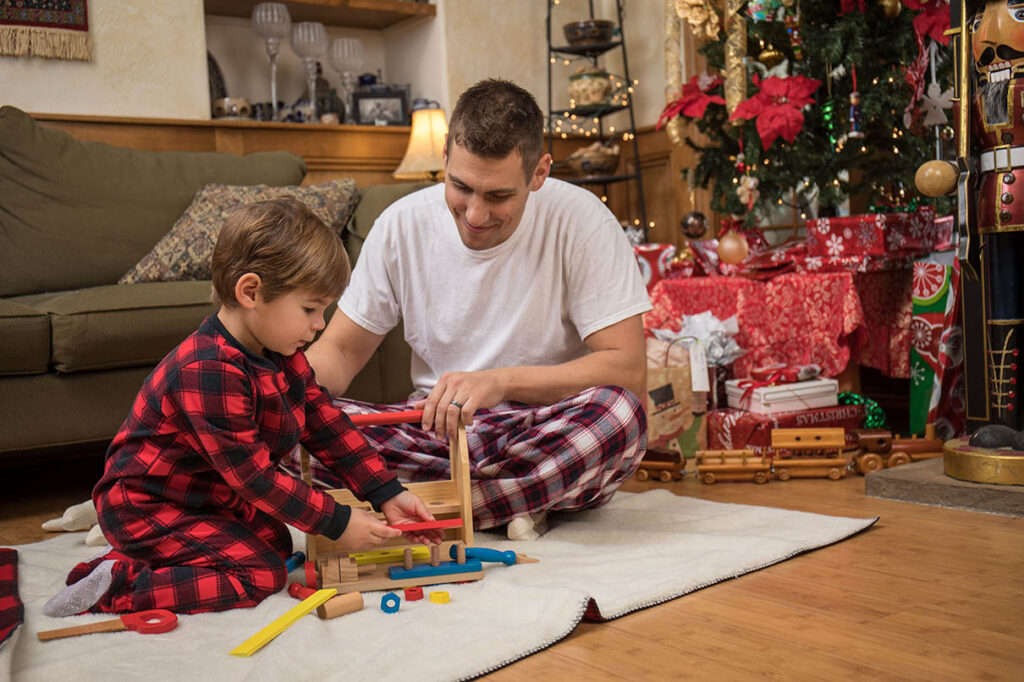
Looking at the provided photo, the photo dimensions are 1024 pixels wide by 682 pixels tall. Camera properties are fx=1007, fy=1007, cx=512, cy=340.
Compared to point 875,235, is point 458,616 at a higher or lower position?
lower

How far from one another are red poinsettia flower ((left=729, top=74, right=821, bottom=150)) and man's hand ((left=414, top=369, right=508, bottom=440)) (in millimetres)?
1581

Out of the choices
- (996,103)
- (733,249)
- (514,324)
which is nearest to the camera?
(514,324)

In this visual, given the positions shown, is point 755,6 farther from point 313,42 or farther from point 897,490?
→ point 313,42

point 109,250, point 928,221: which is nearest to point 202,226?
point 109,250

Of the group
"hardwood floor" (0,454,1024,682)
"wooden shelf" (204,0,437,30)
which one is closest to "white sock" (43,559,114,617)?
"hardwood floor" (0,454,1024,682)

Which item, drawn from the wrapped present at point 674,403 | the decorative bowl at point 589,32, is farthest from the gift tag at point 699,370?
the decorative bowl at point 589,32

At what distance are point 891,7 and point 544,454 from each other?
5.93ft

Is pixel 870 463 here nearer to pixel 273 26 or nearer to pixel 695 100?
pixel 695 100

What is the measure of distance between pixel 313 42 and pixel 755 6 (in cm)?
204

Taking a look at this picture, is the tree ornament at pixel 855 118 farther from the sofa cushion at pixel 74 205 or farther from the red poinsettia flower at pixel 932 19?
the sofa cushion at pixel 74 205

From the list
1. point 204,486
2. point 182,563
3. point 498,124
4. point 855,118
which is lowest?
point 182,563

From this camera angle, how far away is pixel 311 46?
4.17 metres

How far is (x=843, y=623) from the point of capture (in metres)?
1.31

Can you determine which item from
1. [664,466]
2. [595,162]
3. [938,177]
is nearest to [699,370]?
[664,466]
